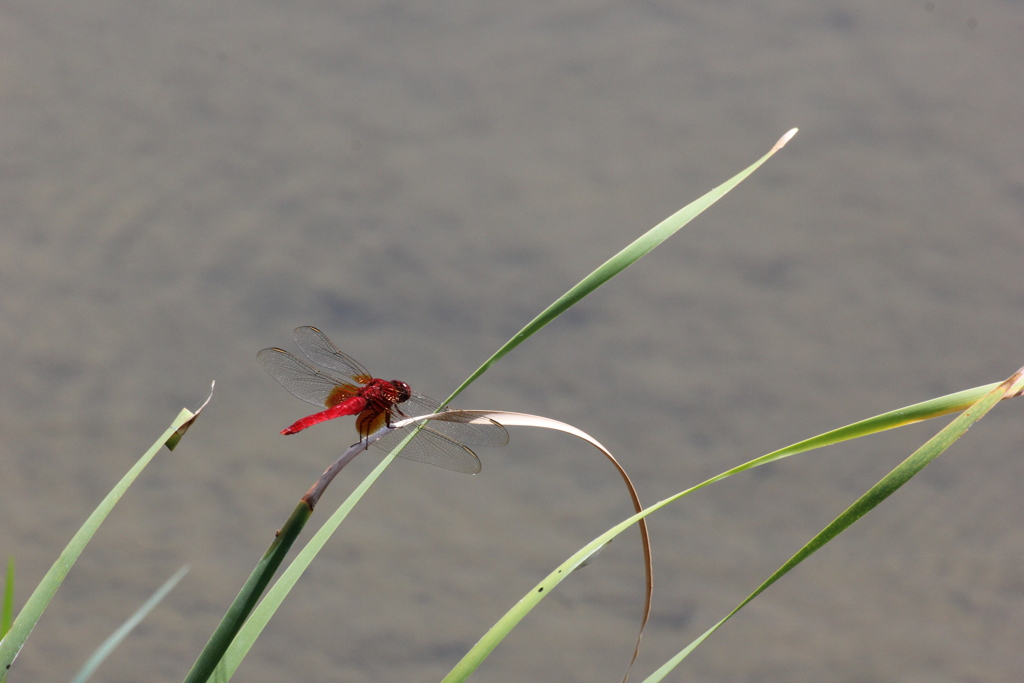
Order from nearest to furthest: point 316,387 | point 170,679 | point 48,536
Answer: point 316,387, point 170,679, point 48,536

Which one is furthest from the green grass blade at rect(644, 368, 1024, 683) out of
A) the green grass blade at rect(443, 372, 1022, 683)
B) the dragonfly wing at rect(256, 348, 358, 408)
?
the dragonfly wing at rect(256, 348, 358, 408)

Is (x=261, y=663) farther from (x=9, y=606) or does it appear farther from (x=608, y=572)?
(x=9, y=606)

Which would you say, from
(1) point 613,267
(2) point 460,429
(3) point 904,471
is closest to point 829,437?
(3) point 904,471

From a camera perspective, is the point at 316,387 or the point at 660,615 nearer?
the point at 316,387

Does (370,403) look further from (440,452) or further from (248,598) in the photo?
(248,598)

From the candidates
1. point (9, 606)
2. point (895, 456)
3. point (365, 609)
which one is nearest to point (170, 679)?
point (365, 609)

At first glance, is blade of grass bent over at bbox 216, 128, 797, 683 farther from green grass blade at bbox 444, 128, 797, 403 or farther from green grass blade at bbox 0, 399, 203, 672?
green grass blade at bbox 0, 399, 203, 672
